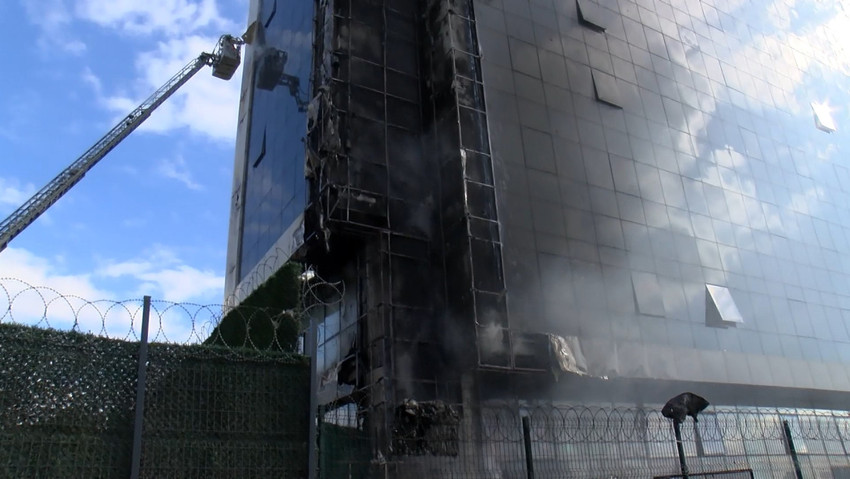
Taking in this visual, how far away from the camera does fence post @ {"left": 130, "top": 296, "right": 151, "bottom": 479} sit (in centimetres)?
851

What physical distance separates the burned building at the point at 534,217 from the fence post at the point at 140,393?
252 centimetres

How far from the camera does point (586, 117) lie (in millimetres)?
20453

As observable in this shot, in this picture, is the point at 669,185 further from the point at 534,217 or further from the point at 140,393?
the point at 140,393

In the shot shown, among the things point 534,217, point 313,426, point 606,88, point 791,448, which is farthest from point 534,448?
point 606,88

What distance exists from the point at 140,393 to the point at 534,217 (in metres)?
11.6

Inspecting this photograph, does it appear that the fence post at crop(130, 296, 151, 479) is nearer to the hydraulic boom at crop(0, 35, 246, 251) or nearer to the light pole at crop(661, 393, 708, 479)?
the light pole at crop(661, 393, 708, 479)

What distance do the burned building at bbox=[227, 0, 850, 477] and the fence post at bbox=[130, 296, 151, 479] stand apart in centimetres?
252

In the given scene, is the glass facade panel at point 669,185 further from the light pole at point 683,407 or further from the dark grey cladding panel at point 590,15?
the light pole at point 683,407

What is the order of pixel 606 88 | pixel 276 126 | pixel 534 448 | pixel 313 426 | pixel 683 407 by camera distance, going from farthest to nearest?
pixel 276 126
pixel 606 88
pixel 534 448
pixel 683 407
pixel 313 426

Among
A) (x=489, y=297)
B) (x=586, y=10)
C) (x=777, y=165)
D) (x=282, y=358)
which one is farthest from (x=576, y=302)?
(x=777, y=165)

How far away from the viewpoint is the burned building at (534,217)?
1561 cm

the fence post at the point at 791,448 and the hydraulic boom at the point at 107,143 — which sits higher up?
the hydraulic boom at the point at 107,143

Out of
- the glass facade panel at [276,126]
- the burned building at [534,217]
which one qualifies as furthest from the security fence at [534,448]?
the glass facade panel at [276,126]

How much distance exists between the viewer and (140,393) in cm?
885
